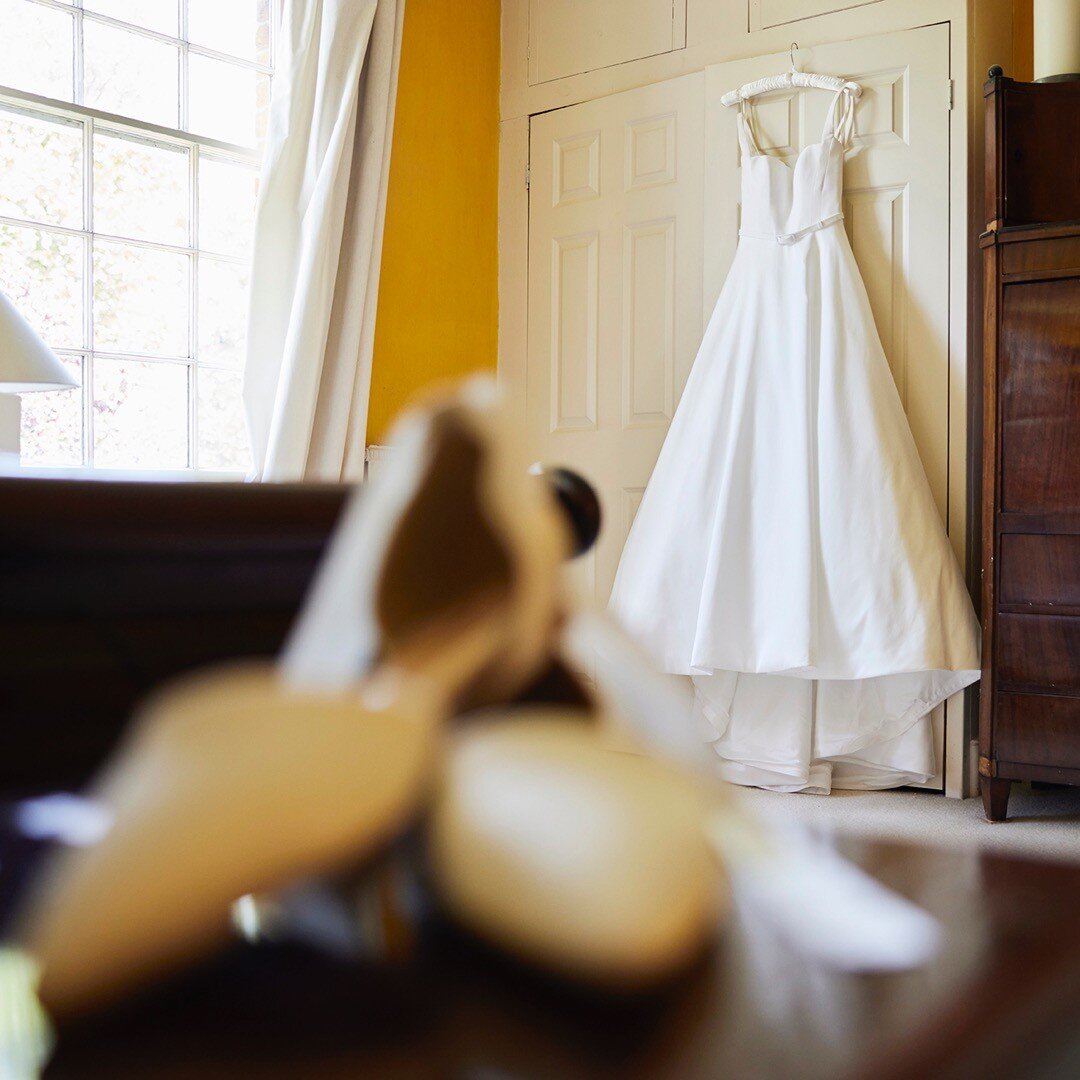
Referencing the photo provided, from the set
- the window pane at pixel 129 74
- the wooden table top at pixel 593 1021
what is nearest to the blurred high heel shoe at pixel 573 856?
the wooden table top at pixel 593 1021

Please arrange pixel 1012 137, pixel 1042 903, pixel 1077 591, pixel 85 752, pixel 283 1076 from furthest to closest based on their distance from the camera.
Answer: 1. pixel 1012 137
2. pixel 1077 591
3. pixel 85 752
4. pixel 1042 903
5. pixel 283 1076

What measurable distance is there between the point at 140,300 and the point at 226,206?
0.42 metres

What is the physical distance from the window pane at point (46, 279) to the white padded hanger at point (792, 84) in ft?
6.30

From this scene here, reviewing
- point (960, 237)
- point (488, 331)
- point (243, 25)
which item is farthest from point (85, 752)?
point (488, 331)

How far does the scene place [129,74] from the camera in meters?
3.19

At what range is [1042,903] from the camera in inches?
13.5

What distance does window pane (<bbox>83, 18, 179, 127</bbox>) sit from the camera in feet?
10.2

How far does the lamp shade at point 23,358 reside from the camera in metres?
2.18

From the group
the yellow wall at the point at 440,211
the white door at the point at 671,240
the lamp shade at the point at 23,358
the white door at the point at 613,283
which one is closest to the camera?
the lamp shade at the point at 23,358

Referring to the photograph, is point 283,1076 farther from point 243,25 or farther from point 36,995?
point 243,25

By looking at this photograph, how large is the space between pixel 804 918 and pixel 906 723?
296 cm

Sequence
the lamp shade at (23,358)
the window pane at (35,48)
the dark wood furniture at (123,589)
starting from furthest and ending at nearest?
the window pane at (35,48) → the lamp shade at (23,358) → the dark wood furniture at (123,589)

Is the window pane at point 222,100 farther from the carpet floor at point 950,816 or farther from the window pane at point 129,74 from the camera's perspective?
the carpet floor at point 950,816

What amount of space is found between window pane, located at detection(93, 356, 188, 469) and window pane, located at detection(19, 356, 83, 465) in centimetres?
6
